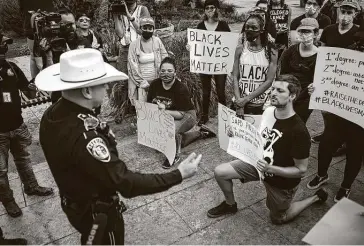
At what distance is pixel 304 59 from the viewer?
4387 millimetres

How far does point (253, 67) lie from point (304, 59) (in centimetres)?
58

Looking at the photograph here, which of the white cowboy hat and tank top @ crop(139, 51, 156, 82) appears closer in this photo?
the white cowboy hat

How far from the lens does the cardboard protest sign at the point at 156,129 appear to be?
4.68m

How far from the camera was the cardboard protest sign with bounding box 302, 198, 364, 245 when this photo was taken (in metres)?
2.79

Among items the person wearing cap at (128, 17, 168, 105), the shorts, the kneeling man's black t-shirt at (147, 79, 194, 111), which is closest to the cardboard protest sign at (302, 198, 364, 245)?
the shorts

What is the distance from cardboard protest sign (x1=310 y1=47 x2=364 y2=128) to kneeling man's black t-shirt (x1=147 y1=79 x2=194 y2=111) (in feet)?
4.94

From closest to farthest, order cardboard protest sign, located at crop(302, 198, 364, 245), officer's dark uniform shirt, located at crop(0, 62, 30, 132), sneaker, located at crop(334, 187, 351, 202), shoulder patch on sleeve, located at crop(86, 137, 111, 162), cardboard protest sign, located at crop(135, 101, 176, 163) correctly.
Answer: shoulder patch on sleeve, located at crop(86, 137, 111, 162) → cardboard protest sign, located at crop(302, 198, 364, 245) → officer's dark uniform shirt, located at crop(0, 62, 30, 132) → sneaker, located at crop(334, 187, 351, 202) → cardboard protest sign, located at crop(135, 101, 176, 163)

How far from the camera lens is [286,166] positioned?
343 cm

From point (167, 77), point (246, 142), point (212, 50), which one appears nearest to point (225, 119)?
point (167, 77)

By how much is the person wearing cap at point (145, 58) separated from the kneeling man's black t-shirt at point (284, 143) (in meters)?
2.13


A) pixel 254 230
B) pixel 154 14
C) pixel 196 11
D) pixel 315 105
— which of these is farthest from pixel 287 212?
pixel 196 11

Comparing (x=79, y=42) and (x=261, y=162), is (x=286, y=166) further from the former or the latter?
(x=79, y=42)

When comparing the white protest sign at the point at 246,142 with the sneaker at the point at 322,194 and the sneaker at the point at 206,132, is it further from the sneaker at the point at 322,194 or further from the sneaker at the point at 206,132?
the sneaker at the point at 206,132

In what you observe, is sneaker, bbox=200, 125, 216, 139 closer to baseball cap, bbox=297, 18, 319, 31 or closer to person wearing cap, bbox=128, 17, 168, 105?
person wearing cap, bbox=128, 17, 168, 105
